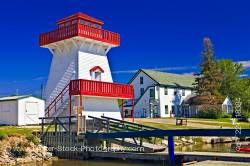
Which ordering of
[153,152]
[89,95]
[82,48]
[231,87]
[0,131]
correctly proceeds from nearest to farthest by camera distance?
[153,152]
[0,131]
[89,95]
[82,48]
[231,87]

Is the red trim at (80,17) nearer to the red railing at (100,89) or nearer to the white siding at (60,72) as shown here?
the white siding at (60,72)

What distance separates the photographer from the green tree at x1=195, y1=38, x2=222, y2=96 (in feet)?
209

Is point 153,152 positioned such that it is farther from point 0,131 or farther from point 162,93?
point 162,93

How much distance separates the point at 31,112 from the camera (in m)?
32.4

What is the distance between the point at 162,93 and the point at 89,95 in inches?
1348

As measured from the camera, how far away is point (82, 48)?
108ft

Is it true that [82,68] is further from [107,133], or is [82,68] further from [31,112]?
[107,133]

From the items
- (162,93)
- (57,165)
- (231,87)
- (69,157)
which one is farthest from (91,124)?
(231,87)

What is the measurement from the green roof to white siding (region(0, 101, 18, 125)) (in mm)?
33740

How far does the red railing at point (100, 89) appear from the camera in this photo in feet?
98.3

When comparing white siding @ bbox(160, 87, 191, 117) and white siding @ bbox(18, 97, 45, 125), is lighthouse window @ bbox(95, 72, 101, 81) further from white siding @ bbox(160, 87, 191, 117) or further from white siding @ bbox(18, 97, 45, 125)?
white siding @ bbox(160, 87, 191, 117)

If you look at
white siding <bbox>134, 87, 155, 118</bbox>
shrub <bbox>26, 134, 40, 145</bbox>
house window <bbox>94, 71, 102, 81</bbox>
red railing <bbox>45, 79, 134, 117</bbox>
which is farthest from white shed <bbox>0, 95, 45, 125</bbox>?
white siding <bbox>134, 87, 155, 118</bbox>

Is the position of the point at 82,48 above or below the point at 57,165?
above

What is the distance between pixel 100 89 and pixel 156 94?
32.1 meters
